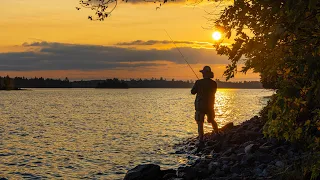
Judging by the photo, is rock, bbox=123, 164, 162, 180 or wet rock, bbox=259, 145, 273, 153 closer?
rock, bbox=123, 164, 162, 180

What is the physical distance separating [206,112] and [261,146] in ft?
11.6

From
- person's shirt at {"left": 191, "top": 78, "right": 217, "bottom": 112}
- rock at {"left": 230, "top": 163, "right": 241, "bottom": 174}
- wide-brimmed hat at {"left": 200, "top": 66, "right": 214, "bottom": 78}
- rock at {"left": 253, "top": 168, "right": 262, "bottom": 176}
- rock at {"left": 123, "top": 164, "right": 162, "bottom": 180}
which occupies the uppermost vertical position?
wide-brimmed hat at {"left": 200, "top": 66, "right": 214, "bottom": 78}

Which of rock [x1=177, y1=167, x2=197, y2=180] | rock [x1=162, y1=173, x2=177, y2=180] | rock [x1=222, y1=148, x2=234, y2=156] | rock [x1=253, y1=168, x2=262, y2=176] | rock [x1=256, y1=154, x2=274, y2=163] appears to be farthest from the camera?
rock [x1=222, y1=148, x2=234, y2=156]

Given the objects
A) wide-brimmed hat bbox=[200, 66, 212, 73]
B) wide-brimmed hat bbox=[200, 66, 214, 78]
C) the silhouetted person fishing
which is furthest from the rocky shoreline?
wide-brimmed hat bbox=[200, 66, 212, 73]

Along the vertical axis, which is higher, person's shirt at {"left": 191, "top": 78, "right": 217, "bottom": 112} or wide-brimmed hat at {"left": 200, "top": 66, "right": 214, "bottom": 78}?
wide-brimmed hat at {"left": 200, "top": 66, "right": 214, "bottom": 78}

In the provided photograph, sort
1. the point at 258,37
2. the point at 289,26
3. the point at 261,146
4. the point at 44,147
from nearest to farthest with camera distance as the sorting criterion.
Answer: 1. the point at 289,26
2. the point at 258,37
3. the point at 261,146
4. the point at 44,147

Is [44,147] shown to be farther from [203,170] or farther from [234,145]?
[203,170]

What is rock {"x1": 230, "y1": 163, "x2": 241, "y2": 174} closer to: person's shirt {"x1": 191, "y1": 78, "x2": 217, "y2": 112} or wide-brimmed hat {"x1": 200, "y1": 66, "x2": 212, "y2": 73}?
person's shirt {"x1": 191, "y1": 78, "x2": 217, "y2": 112}

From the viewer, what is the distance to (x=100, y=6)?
711 centimetres

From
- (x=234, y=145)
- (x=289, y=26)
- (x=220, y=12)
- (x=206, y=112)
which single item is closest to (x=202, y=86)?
(x=206, y=112)

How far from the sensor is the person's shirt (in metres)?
15.8

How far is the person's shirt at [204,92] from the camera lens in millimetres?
15766

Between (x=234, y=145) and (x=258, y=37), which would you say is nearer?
(x=258, y=37)

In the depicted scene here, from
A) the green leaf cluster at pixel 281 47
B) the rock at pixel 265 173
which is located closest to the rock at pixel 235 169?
the rock at pixel 265 173
